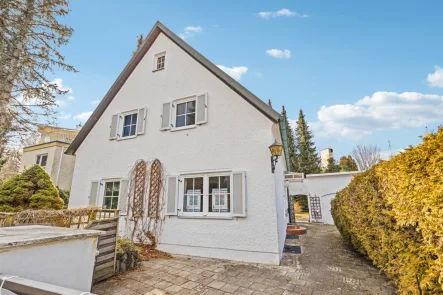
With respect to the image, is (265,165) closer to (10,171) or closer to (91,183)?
(91,183)


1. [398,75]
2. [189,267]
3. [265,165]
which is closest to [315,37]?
[398,75]

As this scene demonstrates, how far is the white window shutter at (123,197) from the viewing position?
25.4ft

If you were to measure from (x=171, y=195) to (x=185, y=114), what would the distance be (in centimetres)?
312

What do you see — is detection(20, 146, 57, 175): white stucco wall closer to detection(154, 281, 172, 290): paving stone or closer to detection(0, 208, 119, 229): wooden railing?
detection(0, 208, 119, 229): wooden railing

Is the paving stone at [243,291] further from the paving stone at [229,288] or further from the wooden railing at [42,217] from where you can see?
the wooden railing at [42,217]

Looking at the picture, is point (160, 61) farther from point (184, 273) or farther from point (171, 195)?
point (184, 273)

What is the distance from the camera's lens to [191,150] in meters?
7.26

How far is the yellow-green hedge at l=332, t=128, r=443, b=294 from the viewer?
2.27 metres

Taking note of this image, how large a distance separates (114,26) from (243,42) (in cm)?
563

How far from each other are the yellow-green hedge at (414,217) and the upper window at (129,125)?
860 centimetres

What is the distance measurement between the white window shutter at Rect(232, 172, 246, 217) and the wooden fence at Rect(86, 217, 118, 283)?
321 centimetres

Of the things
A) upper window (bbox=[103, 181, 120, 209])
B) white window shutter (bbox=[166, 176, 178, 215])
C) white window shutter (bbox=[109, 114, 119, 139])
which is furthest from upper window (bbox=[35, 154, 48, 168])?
white window shutter (bbox=[166, 176, 178, 215])

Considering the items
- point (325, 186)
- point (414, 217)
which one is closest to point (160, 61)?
point (414, 217)

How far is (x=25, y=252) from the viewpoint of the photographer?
1.64 m
